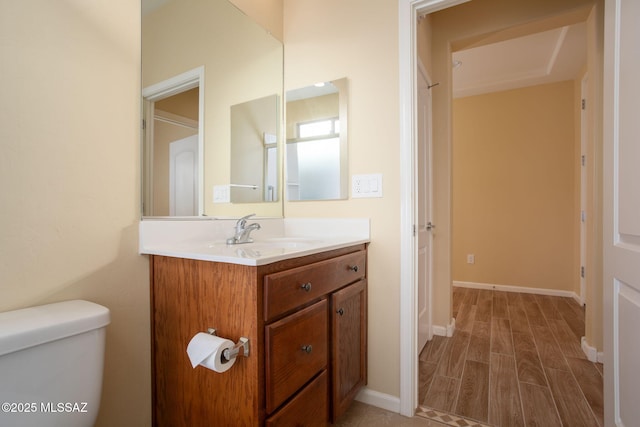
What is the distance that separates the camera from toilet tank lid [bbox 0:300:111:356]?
67 centimetres

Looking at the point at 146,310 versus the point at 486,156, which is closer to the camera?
the point at 146,310

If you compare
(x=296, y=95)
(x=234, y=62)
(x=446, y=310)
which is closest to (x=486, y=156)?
(x=446, y=310)

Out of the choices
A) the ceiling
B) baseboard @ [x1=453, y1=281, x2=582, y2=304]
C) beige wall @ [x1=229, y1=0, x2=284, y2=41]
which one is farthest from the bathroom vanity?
baseboard @ [x1=453, y1=281, x2=582, y2=304]

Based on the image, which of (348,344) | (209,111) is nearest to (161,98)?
(209,111)

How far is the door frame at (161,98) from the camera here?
1.13m

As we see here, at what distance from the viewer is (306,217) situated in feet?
5.70

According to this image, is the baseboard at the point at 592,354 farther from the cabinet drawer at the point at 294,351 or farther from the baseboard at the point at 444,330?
the cabinet drawer at the point at 294,351

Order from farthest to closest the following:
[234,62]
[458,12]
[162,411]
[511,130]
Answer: [511,130], [458,12], [234,62], [162,411]

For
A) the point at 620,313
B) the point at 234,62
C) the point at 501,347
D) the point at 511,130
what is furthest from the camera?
the point at 511,130

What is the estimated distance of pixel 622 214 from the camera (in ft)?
3.02

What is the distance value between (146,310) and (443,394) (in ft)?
5.04

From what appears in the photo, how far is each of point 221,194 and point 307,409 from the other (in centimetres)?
101

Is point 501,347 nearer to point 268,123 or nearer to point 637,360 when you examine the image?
point 637,360

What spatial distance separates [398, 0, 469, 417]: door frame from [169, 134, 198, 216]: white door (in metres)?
0.97
